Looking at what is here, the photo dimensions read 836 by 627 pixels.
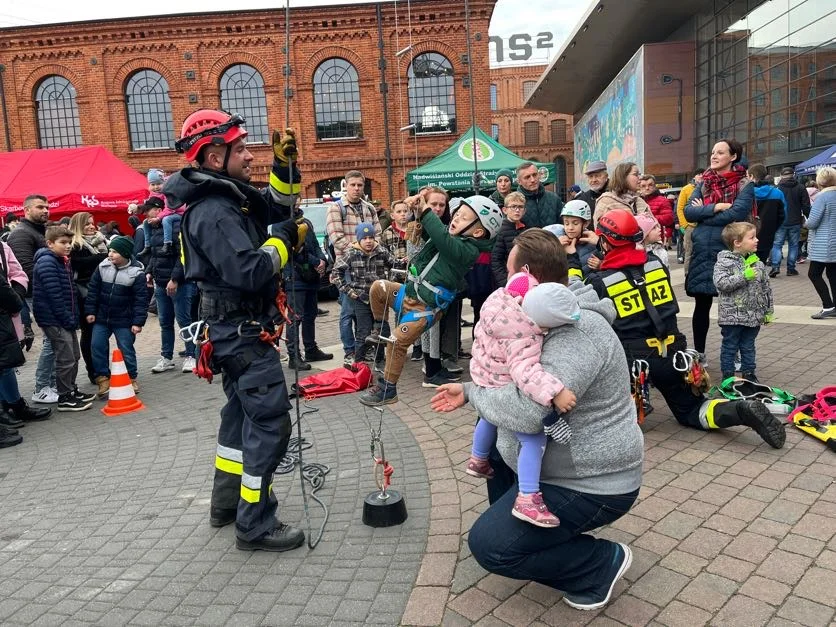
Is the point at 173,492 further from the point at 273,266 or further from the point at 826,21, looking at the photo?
the point at 826,21

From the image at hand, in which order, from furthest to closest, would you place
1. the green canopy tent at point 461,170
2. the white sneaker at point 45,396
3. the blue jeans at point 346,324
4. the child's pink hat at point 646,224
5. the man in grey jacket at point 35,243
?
the green canopy tent at point 461,170 < the blue jeans at point 346,324 < the man in grey jacket at point 35,243 < the white sneaker at point 45,396 < the child's pink hat at point 646,224

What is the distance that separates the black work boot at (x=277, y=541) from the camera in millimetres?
3332

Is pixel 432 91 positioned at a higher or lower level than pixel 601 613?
higher

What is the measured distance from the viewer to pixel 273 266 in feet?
10.2

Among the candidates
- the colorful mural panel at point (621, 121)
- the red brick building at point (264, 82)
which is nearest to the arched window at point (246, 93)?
the red brick building at point (264, 82)

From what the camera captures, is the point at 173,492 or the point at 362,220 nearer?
the point at 173,492

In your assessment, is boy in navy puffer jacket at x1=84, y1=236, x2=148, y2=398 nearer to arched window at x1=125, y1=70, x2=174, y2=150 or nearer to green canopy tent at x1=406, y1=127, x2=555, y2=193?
green canopy tent at x1=406, y1=127, x2=555, y2=193

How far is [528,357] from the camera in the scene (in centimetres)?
255

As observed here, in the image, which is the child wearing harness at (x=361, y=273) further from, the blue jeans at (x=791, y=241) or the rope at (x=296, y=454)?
the blue jeans at (x=791, y=241)

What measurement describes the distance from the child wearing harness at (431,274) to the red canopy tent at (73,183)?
41.3 feet

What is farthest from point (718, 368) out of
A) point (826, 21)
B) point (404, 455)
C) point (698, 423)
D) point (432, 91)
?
point (432, 91)

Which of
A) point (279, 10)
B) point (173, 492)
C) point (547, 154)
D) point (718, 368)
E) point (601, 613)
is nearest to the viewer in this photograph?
point (601, 613)

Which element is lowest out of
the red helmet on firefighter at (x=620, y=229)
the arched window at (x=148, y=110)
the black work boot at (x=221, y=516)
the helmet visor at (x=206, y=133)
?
the black work boot at (x=221, y=516)

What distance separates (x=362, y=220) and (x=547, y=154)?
186ft
